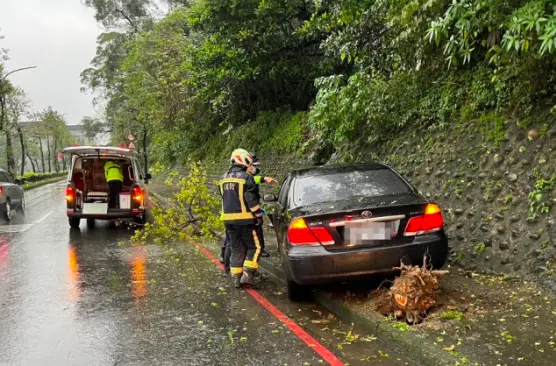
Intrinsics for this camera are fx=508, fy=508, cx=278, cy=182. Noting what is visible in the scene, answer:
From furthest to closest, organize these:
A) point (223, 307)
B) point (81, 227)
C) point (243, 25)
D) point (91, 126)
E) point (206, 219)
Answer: point (91, 126), point (243, 25), point (81, 227), point (206, 219), point (223, 307)

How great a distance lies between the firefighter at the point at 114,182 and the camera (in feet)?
40.7

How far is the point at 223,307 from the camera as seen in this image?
5.89 metres

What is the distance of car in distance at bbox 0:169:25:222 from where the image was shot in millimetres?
14242

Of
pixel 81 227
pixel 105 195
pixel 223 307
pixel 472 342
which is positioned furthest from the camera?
pixel 81 227

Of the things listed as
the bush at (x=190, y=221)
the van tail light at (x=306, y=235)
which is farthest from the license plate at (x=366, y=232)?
the bush at (x=190, y=221)

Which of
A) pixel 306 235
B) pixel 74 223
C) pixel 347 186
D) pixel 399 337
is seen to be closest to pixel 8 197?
pixel 74 223

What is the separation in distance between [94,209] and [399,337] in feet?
30.3

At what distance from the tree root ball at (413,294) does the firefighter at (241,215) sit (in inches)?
89.4

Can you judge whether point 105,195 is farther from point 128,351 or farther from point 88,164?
point 128,351

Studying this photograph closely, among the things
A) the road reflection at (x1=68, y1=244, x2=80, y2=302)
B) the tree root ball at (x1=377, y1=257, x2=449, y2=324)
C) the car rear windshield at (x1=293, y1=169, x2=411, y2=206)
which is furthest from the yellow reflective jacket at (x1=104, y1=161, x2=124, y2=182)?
the tree root ball at (x1=377, y1=257, x2=449, y2=324)

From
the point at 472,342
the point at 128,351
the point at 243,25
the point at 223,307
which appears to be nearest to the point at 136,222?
the point at 243,25

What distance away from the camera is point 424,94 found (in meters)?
9.18

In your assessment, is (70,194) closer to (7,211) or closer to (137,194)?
(137,194)

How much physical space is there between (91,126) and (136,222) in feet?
153
